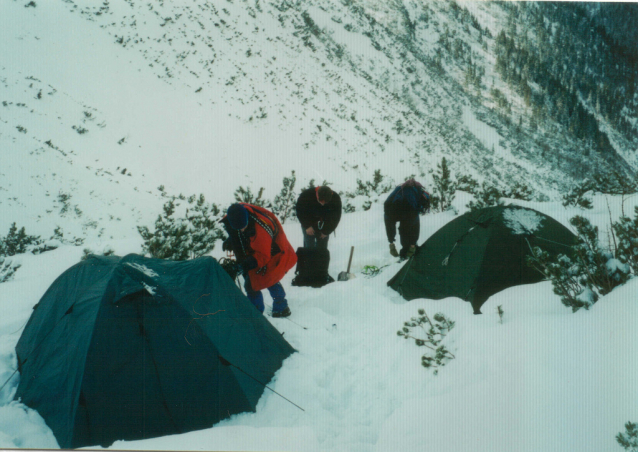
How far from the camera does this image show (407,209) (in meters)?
4.84

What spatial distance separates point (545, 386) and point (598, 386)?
250 millimetres

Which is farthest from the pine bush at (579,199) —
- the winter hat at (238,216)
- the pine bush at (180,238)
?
the pine bush at (180,238)

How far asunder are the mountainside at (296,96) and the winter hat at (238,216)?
4671 mm

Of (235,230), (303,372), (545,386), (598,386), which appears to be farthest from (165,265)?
(598,386)

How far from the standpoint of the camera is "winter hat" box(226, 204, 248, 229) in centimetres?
327

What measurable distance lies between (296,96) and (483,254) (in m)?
21.2

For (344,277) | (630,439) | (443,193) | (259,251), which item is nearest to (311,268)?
(344,277)

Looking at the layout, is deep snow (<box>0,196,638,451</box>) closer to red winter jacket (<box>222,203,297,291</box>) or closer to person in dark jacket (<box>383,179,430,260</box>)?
red winter jacket (<box>222,203,297,291</box>)

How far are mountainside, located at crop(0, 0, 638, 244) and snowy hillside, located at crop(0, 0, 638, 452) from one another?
0.41ft

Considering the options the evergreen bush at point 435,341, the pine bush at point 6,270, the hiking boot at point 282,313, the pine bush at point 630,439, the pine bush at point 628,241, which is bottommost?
the pine bush at point 6,270

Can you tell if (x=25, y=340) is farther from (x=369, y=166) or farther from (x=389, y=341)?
(x=369, y=166)

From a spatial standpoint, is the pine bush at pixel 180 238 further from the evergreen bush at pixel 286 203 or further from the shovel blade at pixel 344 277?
the evergreen bush at pixel 286 203

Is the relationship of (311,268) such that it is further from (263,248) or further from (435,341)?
(435,341)

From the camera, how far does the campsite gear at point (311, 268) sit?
184 inches
